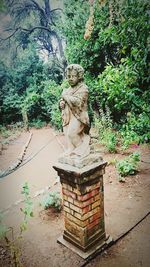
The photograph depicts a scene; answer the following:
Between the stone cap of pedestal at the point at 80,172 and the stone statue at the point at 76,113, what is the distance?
0.48 ft

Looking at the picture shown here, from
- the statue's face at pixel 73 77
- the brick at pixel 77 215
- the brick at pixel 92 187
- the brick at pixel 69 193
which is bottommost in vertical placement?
the brick at pixel 77 215

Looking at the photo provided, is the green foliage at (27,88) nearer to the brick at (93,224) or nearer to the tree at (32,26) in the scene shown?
the tree at (32,26)

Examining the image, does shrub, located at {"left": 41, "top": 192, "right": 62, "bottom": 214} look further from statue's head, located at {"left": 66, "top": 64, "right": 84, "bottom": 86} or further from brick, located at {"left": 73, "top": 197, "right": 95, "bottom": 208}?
statue's head, located at {"left": 66, "top": 64, "right": 84, "bottom": 86}

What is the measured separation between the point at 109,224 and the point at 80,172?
61.8 inches

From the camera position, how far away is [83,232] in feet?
10.2

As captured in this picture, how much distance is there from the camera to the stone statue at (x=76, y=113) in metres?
2.90

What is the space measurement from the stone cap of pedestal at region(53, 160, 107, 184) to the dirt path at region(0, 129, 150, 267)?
3.68 ft

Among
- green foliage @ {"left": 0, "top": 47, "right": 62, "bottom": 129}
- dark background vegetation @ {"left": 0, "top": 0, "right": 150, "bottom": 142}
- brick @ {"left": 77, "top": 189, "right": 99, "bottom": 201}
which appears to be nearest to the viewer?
brick @ {"left": 77, "top": 189, "right": 99, "bottom": 201}

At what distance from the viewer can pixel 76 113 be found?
2.96 metres

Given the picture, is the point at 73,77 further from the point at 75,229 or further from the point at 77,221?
the point at 75,229

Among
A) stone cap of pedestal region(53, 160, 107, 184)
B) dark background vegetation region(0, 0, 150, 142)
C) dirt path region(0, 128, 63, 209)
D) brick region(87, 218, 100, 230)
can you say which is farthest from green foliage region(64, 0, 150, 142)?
dirt path region(0, 128, 63, 209)

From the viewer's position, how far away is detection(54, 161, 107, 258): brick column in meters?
2.92

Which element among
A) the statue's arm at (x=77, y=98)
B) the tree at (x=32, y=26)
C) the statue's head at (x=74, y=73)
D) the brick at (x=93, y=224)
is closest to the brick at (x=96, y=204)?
the brick at (x=93, y=224)

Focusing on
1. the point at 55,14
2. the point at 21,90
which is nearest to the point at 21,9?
the point at 55,14
